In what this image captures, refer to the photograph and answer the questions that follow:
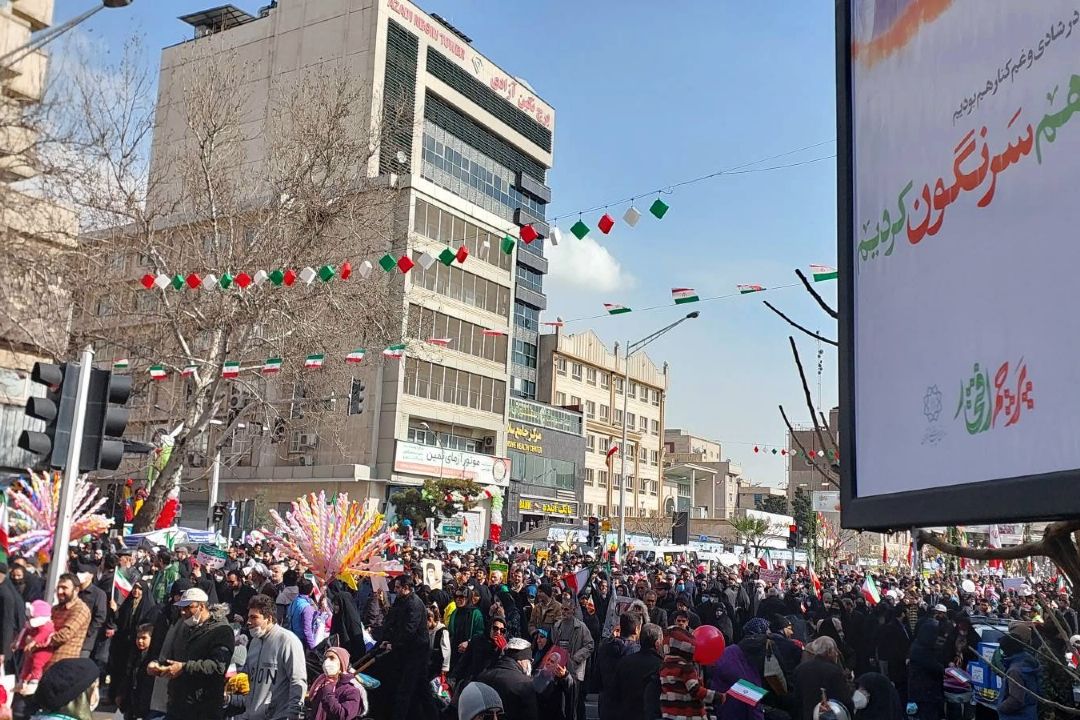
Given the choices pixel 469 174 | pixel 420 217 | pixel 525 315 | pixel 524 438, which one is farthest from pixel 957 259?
pixel 525 315

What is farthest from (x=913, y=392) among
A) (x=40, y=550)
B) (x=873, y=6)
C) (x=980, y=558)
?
(x=40, y=550)

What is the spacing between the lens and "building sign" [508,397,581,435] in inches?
2501

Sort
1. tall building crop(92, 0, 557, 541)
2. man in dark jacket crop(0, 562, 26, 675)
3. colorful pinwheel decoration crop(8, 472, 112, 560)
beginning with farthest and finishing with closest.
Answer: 1. tall building crop(92, 0, 557, 541)
2. colorful pinwheel decoration crop(8, 472, 112, 560)
3. man in dark jacket crop(0, 562, 26, 675)

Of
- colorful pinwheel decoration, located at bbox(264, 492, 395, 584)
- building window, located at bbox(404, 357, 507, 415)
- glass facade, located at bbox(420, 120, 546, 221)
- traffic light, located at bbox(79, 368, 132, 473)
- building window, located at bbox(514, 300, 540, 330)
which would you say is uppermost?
glass facade, located at bbox(420, 120, 546, 221)

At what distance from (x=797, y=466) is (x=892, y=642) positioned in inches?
3796

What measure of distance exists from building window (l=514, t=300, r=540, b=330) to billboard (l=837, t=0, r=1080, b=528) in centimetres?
6435

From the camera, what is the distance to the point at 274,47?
5603 centimetres

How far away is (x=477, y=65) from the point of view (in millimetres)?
58562

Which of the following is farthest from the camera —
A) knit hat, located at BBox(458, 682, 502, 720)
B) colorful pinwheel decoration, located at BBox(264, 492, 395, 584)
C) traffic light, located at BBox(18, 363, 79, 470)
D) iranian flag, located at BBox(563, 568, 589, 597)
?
iranian flag, located at BBox(563, 568, 589, 597)

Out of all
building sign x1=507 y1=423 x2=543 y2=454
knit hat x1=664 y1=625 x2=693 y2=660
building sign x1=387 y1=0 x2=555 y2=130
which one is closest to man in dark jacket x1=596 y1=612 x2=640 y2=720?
knit hat x1=664 y1=625 x2=693 y2=660

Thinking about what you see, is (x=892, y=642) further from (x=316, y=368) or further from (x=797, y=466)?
(x=797, y=466)

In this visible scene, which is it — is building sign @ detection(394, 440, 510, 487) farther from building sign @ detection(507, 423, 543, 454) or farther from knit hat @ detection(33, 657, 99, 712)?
knit hat @ detection(33, 657, 99, 712)

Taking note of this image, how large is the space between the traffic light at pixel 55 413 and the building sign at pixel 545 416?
53.0m

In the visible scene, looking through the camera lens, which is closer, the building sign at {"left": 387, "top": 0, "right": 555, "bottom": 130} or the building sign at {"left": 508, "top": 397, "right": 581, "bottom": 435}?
the building sign at {"left": 387, "top": 0, "right": 555, "bottom": 130}
